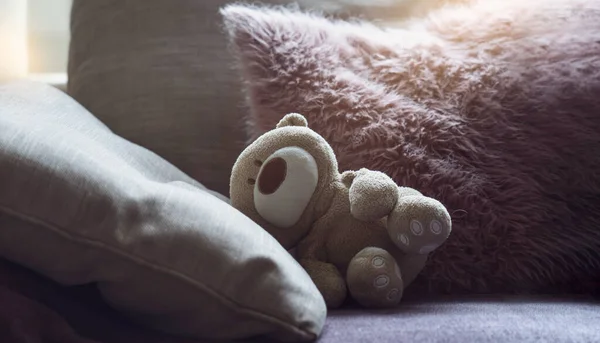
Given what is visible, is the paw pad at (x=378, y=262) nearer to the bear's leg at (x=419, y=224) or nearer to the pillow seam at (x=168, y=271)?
the bear's leg at (x=419, y=224)

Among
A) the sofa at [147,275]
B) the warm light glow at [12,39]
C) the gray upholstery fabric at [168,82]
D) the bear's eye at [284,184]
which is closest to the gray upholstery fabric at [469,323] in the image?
the sofa at [147,275]

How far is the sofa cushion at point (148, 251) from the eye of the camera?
63 centimetres

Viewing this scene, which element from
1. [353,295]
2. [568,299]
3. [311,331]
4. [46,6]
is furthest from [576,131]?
[46,6]

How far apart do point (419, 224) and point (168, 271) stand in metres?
0.29

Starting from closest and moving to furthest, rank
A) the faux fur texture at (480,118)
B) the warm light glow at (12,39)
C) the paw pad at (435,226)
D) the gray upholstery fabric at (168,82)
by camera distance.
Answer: the paw pad at (435,226)
the faux fur texture at (480,118)
the gray upholstery fabric at (168,82)
the warm light glow at (12,39)

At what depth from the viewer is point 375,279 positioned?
77 centimetres

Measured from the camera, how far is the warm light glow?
54.4 inches

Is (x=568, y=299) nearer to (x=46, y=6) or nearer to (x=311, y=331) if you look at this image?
(x=311, y=331)

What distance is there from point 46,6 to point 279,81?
916mm

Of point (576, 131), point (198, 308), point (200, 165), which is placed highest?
point (576, 131)

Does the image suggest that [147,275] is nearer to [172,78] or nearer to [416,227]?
[416,227]

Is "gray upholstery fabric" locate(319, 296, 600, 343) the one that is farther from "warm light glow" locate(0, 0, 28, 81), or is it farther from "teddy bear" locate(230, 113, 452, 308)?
"warm light glow" locate(0, 0, 28, 81)

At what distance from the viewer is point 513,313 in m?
0.77

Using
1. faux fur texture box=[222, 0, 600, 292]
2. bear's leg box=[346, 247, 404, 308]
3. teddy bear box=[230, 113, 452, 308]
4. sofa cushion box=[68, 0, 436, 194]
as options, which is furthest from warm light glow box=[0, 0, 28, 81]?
bear's leg box=[346, 247, 404, 308]
